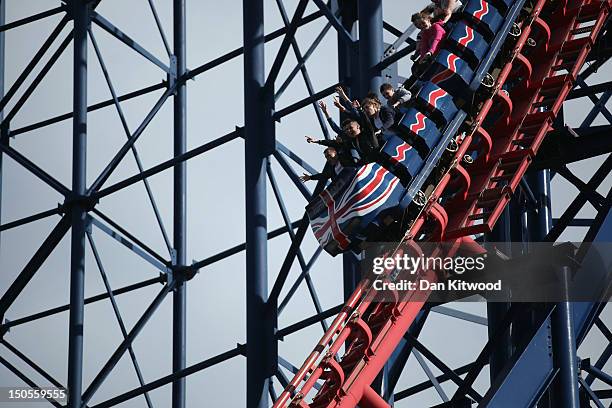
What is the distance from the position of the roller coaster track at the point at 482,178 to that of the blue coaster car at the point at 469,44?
0.24 meters

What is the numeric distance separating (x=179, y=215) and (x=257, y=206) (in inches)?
165

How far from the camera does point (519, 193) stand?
16.5m

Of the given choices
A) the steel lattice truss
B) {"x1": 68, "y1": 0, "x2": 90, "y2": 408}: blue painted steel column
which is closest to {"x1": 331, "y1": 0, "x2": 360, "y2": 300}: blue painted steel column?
the steel lattice truss

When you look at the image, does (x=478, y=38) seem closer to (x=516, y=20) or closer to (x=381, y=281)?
(x=516, y=20)

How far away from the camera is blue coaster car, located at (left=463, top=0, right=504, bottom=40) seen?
554 inches

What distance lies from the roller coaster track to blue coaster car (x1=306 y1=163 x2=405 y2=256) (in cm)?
29

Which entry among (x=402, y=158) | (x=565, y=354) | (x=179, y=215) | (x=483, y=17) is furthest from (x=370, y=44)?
(x=179, y=215)

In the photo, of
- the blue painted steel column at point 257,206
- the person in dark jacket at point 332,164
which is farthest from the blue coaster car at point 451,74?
the blue painted steel column at point 257,206

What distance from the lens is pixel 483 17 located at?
46.2 ft

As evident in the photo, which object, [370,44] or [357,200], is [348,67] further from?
[357,200]

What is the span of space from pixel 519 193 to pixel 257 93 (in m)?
2.72

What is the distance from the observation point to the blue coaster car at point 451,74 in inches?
540

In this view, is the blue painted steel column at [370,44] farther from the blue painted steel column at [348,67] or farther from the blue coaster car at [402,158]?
the blue coaster car at [402,158]

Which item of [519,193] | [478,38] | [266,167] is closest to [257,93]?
[266,167]
